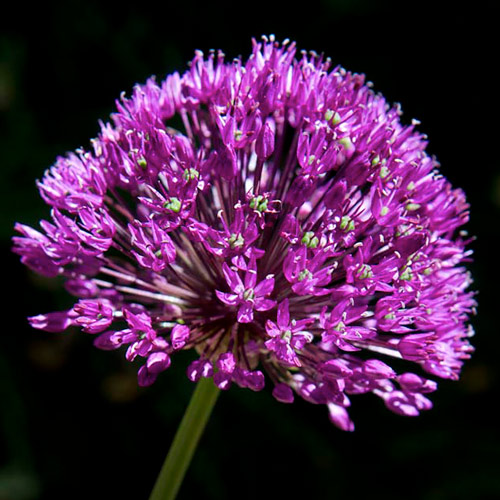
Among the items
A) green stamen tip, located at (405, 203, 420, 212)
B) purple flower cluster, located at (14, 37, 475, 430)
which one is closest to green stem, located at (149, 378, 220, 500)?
purple flower cluster, located at (14, 37, 475, 430)

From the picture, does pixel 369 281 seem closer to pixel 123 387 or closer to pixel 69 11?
pixel 123 387

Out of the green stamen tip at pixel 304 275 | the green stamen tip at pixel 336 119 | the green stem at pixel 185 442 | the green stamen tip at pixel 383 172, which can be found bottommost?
the green stem at pixel 185 442

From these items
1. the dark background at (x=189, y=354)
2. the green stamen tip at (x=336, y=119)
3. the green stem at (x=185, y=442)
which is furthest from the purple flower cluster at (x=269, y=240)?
the dark background at (x=189, y=354)

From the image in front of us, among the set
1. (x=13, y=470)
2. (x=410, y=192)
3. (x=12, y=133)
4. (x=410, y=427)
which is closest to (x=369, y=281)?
(x=410, y=192)

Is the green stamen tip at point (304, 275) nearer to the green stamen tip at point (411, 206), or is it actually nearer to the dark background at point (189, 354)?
the green stamen tip at point (411, 206)

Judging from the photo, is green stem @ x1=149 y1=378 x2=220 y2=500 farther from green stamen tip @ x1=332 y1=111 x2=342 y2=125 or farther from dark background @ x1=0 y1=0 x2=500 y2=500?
dark background @ x1=0 y1=0 x2=500 y2=500

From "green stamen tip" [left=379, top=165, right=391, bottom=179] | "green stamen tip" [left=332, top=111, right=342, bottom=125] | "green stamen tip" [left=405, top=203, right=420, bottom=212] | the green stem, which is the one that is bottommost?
the green stem
